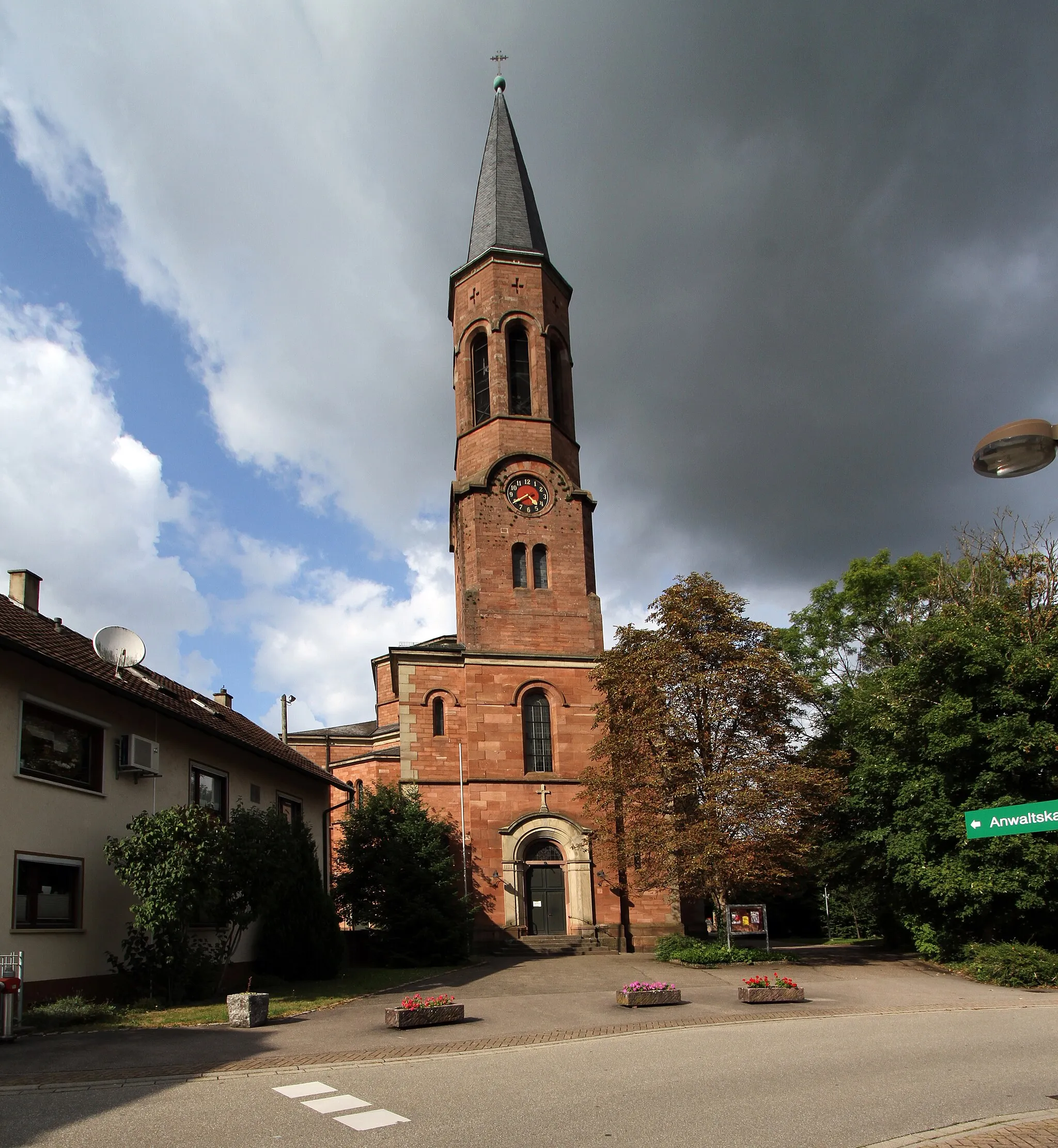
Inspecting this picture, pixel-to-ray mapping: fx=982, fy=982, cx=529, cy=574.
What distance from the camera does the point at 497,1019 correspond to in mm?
14031

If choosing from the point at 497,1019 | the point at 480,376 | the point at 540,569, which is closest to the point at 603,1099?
the point at 497,1019

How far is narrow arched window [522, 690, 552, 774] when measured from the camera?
31562 mm

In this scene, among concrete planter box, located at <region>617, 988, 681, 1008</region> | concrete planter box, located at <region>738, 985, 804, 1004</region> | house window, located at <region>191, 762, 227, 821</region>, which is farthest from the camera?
house window, located at <region>191, 762, 227, 821</region>

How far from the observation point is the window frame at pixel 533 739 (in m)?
31.5

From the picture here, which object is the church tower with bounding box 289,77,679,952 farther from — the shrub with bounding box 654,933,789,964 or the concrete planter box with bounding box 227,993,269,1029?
the concrete planter box with bounding box 227,993,269,1029

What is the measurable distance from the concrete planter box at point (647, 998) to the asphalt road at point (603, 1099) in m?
3.43

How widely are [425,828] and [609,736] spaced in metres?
5.88

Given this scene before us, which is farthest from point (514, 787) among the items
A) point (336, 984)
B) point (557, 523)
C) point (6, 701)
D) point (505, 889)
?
point (6, 701)

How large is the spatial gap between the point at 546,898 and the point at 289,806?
9143 mm

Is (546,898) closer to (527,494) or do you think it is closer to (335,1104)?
(527,494)

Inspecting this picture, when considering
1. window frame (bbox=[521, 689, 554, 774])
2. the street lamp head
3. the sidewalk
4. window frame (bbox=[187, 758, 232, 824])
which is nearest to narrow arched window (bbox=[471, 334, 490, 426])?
window frame (bbox=[521, 689, 554, 774])

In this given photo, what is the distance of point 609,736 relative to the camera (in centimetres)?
2720

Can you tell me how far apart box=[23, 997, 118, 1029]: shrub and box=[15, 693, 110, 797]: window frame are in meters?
3.18

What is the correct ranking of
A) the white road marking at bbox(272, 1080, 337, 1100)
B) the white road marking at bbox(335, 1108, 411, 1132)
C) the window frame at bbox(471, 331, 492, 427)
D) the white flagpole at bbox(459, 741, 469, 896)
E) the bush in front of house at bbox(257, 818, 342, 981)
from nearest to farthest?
the white road marking at bbox(335, 1108, 411, 1132)
the white road marking at bbox(272, 1080, 337, 1100)
the bush in front of house at bbox(257, 818, 342, 981)
the white flagpole at bbox(459, 741, 469, 896)
the window frame at bbox(471, 331, 492, 427)
